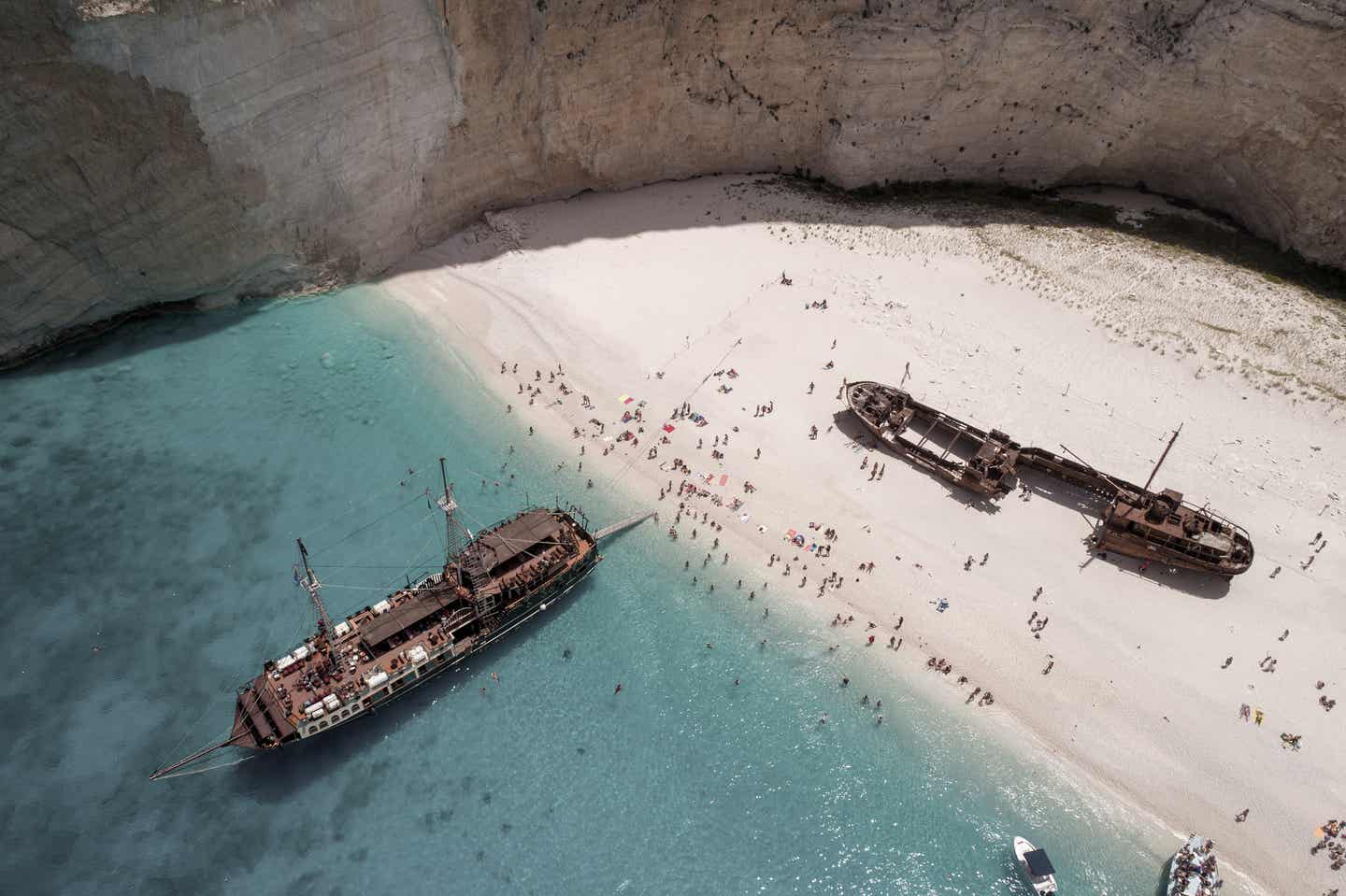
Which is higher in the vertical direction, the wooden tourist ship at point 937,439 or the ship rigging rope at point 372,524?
the wooden tourist ship at point 937,439

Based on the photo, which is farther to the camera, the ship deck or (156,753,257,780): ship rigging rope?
the ship deck

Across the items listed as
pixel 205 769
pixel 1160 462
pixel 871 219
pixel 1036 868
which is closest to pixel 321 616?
pixel 205 769

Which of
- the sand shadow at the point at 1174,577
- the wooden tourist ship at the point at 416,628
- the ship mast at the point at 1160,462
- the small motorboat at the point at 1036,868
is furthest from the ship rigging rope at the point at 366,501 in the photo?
the ship mast at the point at 1160,462

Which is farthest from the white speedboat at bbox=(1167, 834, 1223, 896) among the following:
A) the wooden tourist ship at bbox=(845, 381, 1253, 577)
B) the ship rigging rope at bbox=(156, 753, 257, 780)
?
the ship rigging rope at bbox=(156, 753, 257, 780)

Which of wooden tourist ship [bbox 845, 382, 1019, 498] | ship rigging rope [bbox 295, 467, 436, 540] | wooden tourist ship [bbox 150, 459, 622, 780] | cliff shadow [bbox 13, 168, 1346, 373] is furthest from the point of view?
cliff shadow [bbox 13, 168, 1346, 373]

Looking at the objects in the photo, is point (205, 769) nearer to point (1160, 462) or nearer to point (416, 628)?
point (416, 628)

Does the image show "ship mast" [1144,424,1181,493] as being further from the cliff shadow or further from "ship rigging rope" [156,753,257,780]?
"ship rigging rope" [156,753,257,780]

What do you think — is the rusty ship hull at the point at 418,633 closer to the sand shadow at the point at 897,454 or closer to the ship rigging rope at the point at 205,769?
the ship rigging rope at the point at 205,769
